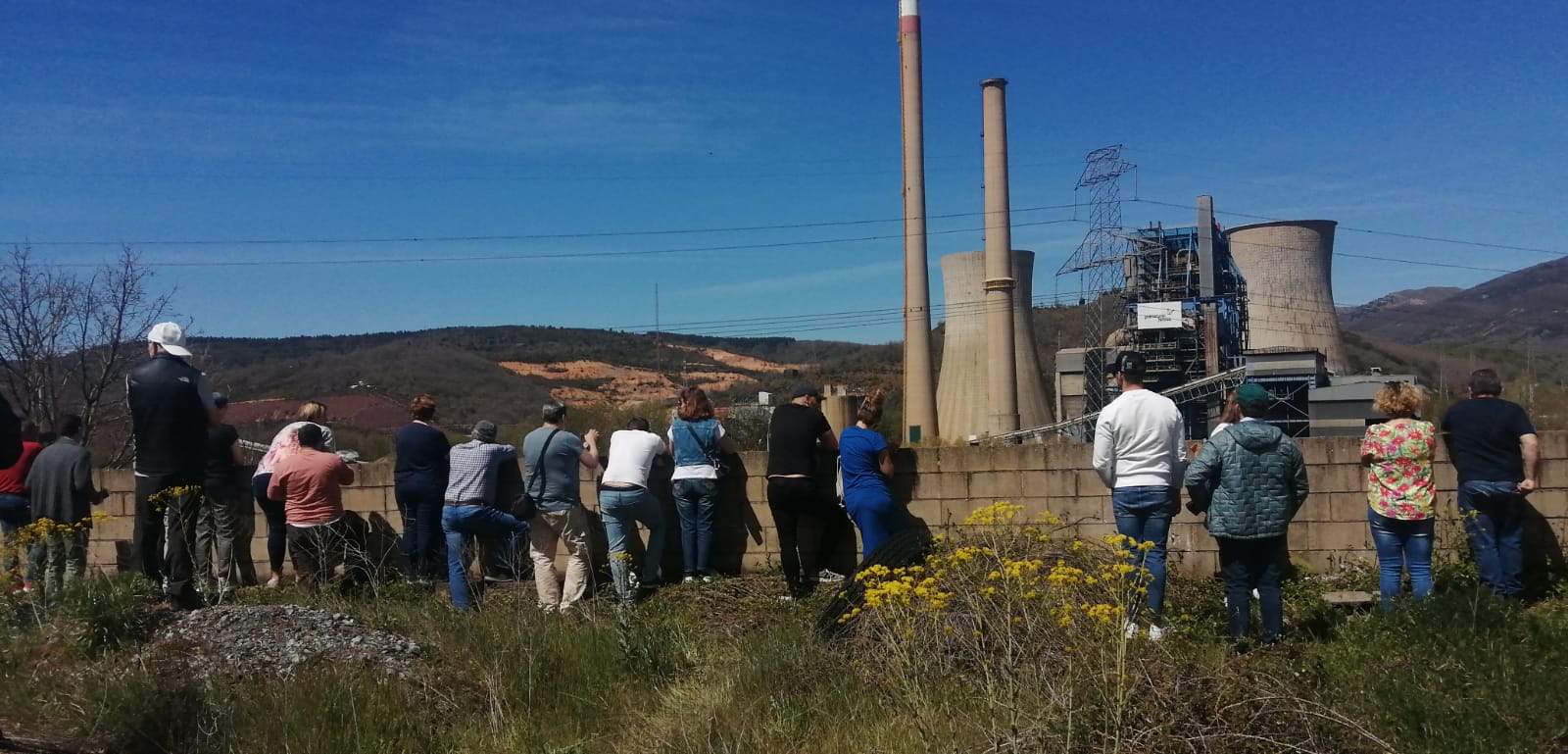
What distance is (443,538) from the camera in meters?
7.74

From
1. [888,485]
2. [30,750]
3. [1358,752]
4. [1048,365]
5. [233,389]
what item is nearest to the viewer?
[1358,752]

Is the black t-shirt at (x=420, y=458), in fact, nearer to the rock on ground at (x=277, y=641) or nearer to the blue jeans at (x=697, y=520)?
the rock on ground at (x=277, y=641)

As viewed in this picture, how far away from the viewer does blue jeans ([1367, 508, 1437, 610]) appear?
5820 millimetres

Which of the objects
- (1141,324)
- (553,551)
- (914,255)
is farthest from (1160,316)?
(553,551)

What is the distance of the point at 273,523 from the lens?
7.91 metres

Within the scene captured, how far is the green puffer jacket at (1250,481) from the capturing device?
5.39m

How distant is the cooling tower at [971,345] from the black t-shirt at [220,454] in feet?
95.2

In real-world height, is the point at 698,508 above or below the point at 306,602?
above

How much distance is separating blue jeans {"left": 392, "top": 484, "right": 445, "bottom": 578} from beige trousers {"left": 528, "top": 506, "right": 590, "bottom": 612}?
0.83 metres

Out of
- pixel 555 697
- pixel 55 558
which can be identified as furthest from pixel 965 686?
pixel 55 558

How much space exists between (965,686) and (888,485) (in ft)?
10.2

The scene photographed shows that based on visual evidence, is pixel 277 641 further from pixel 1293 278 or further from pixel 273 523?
pixel 1293 278

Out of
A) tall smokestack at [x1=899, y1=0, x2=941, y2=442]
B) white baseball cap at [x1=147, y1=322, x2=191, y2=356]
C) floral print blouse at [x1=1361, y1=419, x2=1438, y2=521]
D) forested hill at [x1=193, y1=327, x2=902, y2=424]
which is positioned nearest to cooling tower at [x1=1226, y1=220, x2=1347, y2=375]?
tall smokestack at [x1=899, y1=0, x2=941, y2=442]

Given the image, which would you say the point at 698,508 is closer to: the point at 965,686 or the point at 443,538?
the point at 443,538
